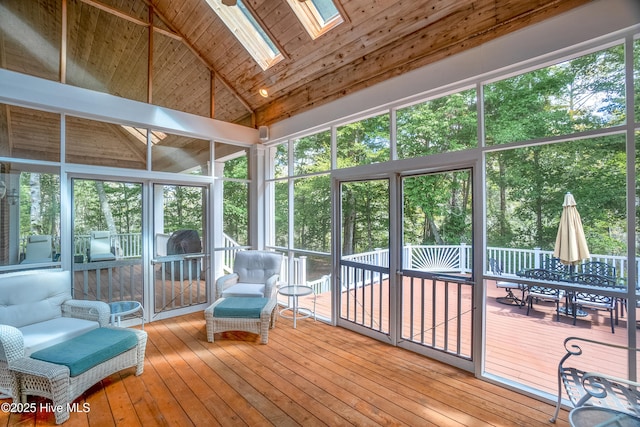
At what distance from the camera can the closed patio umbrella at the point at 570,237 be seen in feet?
8.38

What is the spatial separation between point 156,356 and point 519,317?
4496 mm

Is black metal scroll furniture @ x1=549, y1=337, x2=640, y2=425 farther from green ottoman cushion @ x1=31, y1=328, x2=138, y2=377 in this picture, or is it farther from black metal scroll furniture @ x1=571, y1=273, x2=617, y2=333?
green ottoman cushion @ x1=31, y1=328, x2=138, y2=377

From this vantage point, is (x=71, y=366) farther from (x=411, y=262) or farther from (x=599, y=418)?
(x=599, y=418)

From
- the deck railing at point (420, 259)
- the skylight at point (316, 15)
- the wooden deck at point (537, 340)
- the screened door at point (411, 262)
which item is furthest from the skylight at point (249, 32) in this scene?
the wooden deck at point (537, 340)

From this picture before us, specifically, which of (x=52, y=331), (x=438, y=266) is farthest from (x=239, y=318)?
(x=438, y=266)

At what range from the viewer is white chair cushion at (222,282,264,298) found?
4146 mm

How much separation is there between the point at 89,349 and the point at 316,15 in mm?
4326

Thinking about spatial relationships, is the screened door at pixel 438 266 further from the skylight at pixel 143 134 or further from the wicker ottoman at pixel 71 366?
the skylight at pixel 143 134

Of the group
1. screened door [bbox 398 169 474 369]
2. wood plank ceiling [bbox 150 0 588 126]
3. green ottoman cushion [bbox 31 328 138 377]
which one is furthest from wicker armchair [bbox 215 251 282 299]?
wood plank ceiling [bbox 150 0 588 126]

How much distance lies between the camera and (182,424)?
2168 mm

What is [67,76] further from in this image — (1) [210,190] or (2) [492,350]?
(2) [492,350]

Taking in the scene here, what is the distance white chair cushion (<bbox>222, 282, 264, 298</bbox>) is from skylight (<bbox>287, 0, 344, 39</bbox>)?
356 cm

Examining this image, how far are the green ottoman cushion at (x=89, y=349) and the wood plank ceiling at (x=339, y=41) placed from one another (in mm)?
3760

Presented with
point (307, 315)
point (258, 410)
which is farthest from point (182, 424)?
point (307, 315)
